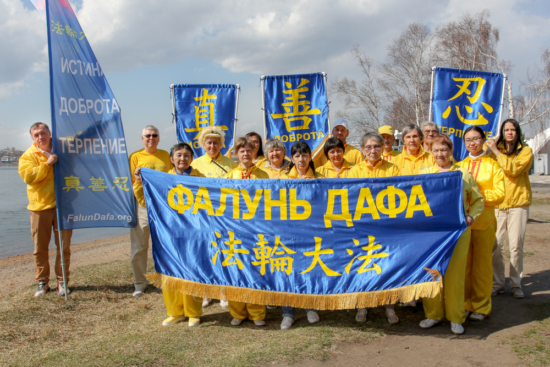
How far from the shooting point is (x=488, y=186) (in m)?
3.49

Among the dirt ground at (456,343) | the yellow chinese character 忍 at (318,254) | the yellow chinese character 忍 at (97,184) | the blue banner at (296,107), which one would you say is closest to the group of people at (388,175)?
the dirt ground at (456,343)

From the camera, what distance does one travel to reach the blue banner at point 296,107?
19.0 ft

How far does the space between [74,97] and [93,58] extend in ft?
1.69

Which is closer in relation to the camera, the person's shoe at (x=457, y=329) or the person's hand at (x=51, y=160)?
the person's shoe at (x=457, y=329)

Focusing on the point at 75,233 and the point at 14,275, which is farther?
the point at 75,233

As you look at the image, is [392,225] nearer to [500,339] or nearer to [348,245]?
[348,245]

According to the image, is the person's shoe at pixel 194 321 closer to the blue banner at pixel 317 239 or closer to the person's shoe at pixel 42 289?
the blue banner at pixel 317 239

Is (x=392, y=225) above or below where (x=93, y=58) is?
below

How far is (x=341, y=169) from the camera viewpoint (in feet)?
12.6

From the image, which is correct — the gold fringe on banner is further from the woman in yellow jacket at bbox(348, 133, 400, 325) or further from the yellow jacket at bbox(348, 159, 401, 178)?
the yellow jacket at bbox(348, 159, 401, 178)

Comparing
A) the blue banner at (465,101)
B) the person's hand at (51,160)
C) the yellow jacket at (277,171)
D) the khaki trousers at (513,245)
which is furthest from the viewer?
the blue banner at (465,101)

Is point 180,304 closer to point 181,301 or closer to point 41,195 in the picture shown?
point 181,301

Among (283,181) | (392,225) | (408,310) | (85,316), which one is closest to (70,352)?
(85,316)

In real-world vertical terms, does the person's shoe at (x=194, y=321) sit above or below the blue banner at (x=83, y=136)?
below
